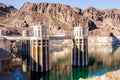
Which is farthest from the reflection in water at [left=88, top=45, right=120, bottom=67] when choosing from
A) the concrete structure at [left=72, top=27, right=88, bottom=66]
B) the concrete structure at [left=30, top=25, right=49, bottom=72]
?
the concrete structure at [left=30, top=25, right=49, bottom=72]

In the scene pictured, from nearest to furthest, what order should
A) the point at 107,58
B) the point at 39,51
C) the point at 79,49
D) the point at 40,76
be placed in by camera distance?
the point at 40,76, the point at 39,51, the point at 79,49, the point at 107,58

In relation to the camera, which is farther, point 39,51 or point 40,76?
point 39,51

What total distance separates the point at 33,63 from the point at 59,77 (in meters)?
7.93

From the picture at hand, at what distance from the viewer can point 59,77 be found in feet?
183

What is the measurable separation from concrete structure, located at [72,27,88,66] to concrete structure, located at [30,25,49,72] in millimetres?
12793

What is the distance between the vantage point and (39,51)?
61.5 m

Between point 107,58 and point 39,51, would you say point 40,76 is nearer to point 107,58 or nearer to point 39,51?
point 39,51

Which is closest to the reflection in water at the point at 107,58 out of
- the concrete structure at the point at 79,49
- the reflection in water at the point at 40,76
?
the concrete structure at the point at 79,49

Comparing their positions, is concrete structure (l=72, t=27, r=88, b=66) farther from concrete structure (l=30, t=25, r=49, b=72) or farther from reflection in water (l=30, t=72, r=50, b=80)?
reflection in water (l=30, t=72, r=50, b=80)

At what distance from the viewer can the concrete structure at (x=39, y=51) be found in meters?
59.9

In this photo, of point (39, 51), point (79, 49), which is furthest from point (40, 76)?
point (79, 49)

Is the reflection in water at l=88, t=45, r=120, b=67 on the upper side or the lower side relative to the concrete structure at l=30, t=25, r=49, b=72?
lower

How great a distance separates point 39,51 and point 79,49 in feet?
52.5

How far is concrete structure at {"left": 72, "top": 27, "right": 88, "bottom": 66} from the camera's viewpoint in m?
72.4
